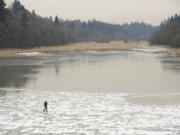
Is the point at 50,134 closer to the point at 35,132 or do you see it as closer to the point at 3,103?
the point at 35,132

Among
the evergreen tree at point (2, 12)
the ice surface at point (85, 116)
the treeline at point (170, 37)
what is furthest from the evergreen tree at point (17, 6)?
the ice surface at point (85, 116)

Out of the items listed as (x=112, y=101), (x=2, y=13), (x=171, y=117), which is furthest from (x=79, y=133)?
(x=2, y=13)

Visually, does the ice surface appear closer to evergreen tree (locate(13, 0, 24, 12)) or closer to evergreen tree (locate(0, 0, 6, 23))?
evergreen tree (locate(0, 0, 6, 23))

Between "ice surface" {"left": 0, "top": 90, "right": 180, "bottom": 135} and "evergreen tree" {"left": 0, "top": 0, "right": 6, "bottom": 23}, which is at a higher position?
"evergreen tree" {"left": 0, "top": 0, "right": 6, "bottom": 23}

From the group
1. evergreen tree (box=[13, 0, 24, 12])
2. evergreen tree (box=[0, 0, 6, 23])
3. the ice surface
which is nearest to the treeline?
evergreen tree (box=[0, 0, 6, 23])

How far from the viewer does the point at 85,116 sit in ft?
85.3

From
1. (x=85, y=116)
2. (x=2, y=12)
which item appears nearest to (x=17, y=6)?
(x=2, y=12)

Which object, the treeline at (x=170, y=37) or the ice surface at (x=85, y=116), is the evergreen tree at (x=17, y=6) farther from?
the ice surface at (x=85, y=116)

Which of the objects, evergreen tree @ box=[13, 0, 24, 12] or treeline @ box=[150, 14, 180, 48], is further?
evergreen tree @ box=[13, 0, 24, 12]

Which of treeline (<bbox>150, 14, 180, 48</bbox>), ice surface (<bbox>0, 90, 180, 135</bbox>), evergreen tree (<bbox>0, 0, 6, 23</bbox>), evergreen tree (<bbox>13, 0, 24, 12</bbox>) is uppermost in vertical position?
evergreen tree (<bbox>13, 0, 24, 12</bbox>)

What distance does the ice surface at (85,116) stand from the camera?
22.4m

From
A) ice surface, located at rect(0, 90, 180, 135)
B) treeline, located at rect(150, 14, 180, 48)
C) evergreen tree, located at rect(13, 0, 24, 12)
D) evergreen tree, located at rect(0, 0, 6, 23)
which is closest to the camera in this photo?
ice surface, located at rect(0, 90, 180, 135)

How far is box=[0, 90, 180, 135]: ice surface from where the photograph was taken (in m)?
22.4

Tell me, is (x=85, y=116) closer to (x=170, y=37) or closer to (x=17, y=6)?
(x=170, y=37)
